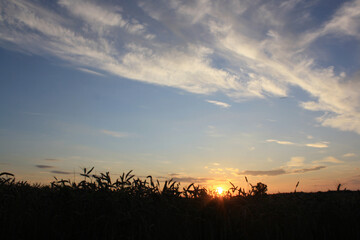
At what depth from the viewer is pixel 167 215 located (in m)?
5.07

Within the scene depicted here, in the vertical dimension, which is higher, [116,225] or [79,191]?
[79,191]

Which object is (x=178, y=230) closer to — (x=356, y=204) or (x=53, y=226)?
(x=53, y=226)

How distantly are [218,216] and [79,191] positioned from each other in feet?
9.48

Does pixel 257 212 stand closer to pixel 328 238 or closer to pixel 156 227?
pixel 328 238

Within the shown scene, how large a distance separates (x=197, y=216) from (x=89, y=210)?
1.96 m

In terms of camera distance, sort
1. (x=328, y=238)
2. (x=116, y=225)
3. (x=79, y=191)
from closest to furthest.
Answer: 1. (x=328, y=238)
2. (x=116, y=225)
3. (x=79, y=191)

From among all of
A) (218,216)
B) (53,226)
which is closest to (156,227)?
(218,216)

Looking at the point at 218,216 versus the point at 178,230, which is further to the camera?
the point at 218,216

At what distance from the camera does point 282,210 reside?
511cm

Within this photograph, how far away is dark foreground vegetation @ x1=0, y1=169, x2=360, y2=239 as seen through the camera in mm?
4629

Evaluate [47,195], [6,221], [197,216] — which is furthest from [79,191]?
[197,216]

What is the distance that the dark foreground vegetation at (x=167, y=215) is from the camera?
463 centimetres

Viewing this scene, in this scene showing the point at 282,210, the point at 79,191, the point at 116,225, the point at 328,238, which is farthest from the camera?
the point at 79,191

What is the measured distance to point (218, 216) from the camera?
5039 mm
